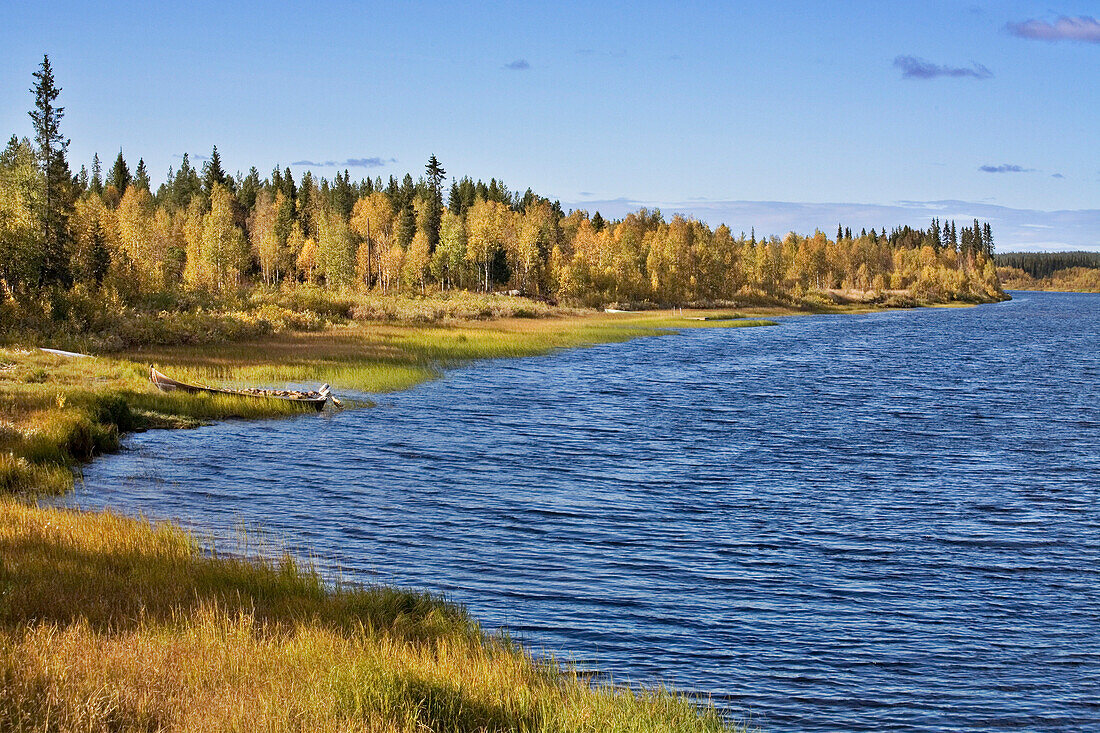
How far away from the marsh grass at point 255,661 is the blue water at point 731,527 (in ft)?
6.16

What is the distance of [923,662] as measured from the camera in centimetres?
1305

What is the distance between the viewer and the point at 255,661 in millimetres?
9789

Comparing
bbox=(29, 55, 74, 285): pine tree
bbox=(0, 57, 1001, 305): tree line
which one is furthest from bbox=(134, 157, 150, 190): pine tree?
bbox=(29, 55, 74, 285): pine tree

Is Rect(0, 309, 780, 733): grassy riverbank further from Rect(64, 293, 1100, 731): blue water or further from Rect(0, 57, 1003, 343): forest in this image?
Rect(0, 57, 1003, 343): forest

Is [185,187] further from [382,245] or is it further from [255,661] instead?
[255,661]

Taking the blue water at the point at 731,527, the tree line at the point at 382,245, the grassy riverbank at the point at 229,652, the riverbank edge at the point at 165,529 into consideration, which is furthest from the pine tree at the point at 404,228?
the grassy riverbank at the point at 229,652

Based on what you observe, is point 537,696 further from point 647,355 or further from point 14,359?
point 647,355

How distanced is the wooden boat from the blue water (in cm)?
141

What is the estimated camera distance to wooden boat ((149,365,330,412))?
106 feet

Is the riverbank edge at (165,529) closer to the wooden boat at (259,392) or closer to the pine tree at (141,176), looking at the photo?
the wooden boat at (259,392)

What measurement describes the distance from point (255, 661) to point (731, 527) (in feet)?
40.4

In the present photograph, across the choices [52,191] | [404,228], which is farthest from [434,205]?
[52,191]

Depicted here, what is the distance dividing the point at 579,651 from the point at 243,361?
33.2m

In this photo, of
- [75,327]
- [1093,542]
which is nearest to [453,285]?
[75,327]
